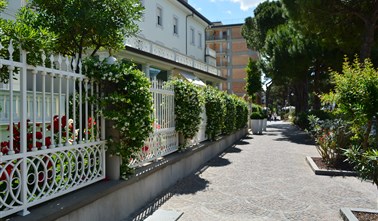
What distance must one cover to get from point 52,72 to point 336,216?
448 centimetres

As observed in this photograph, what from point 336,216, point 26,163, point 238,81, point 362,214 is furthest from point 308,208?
point 238,81

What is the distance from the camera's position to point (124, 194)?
4.86 m

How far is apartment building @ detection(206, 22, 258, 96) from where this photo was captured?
6675cm

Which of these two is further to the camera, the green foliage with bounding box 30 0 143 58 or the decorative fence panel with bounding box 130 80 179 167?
the decorative fence panel with bounding box 130 80 179 167

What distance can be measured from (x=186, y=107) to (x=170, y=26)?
1979cm

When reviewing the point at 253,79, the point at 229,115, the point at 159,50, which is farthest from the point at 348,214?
the point at 253,79

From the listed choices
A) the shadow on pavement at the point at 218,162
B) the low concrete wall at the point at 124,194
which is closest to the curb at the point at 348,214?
the low concrete wall at the point at 124,194

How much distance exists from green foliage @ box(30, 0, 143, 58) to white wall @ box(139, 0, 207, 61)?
15250 mm

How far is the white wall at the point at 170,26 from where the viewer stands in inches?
901

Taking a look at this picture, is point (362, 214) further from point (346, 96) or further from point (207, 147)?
point (207, 147)

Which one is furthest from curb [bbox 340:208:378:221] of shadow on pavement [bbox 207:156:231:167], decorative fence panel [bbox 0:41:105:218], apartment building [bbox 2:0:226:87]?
apartment building [bbox 2:0:226:87]

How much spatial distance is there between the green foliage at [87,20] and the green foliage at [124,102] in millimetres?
922

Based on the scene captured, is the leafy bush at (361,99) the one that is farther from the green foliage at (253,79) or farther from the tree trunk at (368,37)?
the green foliage at (253,79)

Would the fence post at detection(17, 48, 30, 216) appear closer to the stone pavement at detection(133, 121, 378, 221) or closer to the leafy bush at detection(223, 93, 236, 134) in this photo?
the stone pavement at detection(133, 121, 378, 221)
